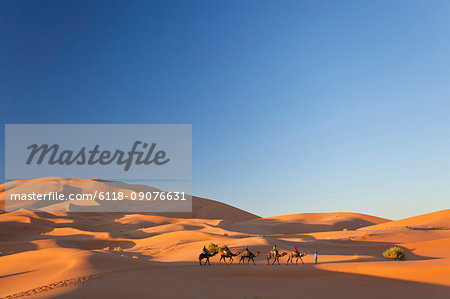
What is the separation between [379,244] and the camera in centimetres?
2552

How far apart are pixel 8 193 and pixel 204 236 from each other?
81.2 meters

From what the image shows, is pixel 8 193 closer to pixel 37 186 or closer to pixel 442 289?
pixel 37 186

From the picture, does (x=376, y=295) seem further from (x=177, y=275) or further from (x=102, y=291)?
(x=102, y=291)

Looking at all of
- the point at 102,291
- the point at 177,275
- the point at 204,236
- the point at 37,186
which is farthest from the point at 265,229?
the point at 37,186

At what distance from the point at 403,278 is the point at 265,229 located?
36.3 meters

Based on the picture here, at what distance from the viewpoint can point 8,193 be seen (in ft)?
292

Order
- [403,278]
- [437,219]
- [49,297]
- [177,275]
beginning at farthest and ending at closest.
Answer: [437,219] < [177,275] < [403,278] < [49,297]

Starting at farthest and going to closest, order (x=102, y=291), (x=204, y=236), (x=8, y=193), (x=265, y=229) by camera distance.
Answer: (x=8, y=193) < (x=265, y=229) < (x=204, y=236) < (x=102, y=291)

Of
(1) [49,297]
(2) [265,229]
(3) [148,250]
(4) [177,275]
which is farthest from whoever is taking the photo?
(2) [265,229]

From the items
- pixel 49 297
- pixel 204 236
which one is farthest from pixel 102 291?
pixel 204 236

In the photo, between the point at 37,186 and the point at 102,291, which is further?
the point at 37,186

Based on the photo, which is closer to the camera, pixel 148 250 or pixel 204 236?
pixel 148 250

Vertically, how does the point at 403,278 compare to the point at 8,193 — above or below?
Result: below

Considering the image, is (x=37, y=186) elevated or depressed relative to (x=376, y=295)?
elevated
